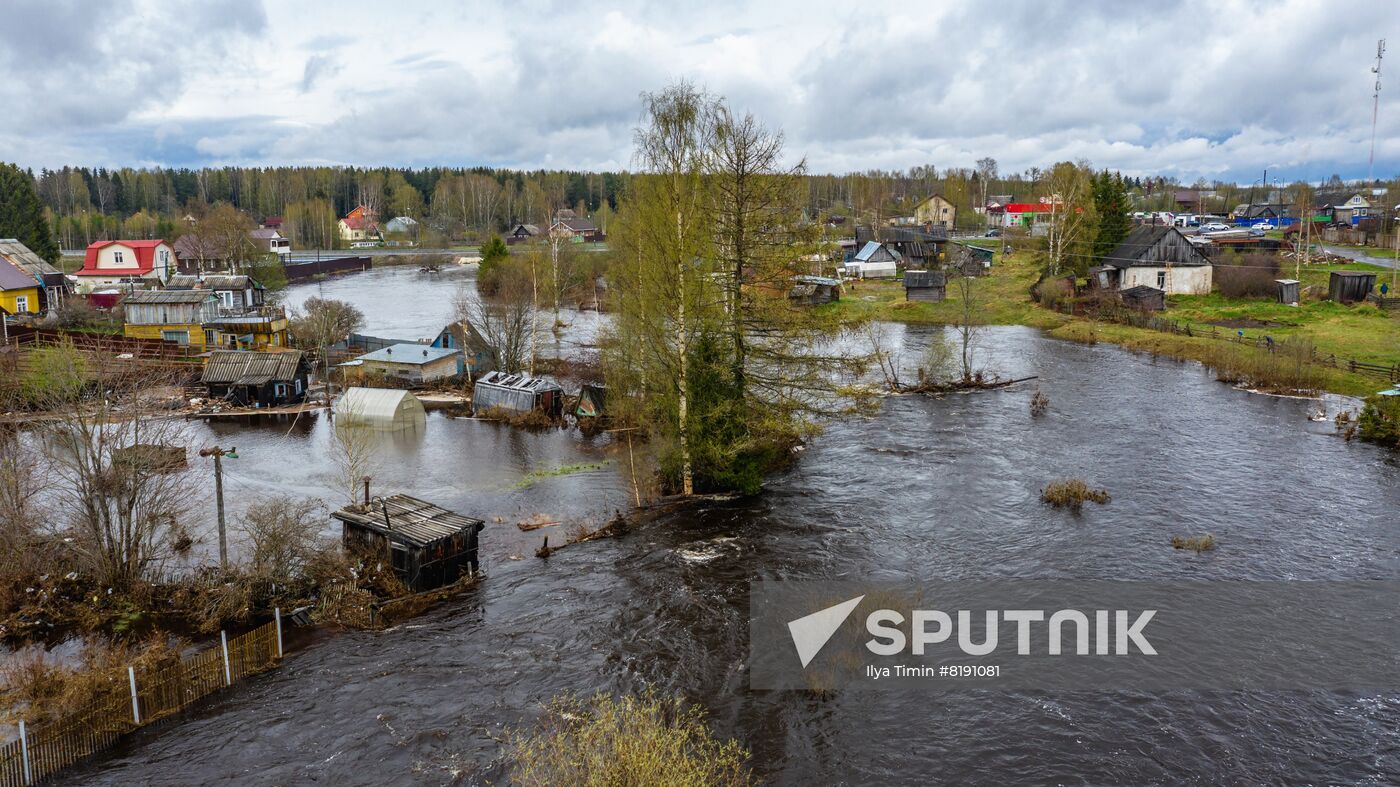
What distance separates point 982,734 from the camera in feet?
48.9

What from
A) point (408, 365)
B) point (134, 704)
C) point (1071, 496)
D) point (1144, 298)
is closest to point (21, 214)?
point (408, 365)

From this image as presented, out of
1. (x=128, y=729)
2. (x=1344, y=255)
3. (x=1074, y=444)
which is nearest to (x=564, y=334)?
(x=1074, y=444)

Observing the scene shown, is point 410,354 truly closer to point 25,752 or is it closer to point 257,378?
point 257,378

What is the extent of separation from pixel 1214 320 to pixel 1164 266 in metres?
9.06

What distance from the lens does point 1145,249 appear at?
200 ft

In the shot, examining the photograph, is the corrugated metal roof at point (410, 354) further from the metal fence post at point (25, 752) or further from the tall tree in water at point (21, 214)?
the tall tree in water at point (21, 214)

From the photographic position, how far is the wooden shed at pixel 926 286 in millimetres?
66875

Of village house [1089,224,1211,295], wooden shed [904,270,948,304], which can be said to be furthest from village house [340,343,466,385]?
village house [1089,224,1211,295]

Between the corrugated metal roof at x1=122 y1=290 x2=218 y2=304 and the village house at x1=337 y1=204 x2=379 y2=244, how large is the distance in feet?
319

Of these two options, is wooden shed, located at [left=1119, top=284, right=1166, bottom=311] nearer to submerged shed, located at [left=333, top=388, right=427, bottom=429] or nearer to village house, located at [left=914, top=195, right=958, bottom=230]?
submerged shed, located at [left=333, top=388, right=427, bottom=429]

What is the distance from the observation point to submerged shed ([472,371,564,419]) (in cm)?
3775

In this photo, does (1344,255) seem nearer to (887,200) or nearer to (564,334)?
(564,334)

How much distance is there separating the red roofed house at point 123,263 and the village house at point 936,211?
322ft

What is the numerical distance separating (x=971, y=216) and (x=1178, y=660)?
414 ft
